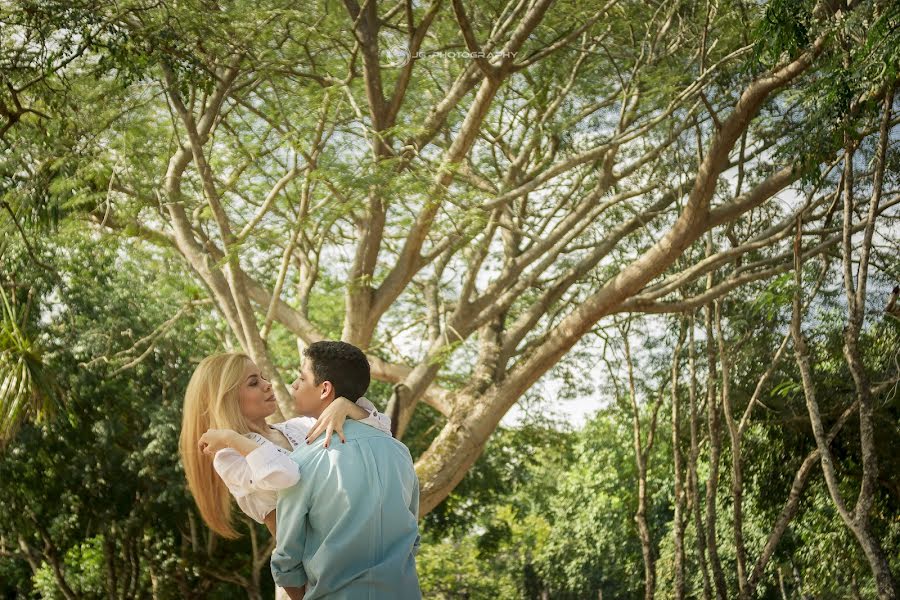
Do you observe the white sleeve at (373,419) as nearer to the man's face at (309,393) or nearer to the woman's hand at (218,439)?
the man's face at (309,393)

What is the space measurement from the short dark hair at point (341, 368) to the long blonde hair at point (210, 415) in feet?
0.76

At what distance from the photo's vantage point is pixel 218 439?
8.75 feet

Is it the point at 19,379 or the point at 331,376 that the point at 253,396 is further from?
the point at 19,379

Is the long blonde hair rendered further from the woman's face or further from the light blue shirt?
the light blue shirt

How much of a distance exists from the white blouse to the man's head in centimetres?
10

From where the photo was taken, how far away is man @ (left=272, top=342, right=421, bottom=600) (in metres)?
2.53

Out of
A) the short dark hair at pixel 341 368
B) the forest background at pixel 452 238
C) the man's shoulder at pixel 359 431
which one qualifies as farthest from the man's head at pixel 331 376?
the forest background at pixel 452 238

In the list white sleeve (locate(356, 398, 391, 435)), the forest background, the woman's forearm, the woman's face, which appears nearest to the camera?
the woman's forearm

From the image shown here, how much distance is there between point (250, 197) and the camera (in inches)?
451

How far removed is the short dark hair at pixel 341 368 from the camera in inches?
112

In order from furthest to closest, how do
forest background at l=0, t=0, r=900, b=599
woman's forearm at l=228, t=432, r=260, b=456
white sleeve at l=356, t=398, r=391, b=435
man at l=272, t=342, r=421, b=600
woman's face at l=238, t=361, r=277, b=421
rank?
1. forest background at l=0, t=0, r=900, b=599
2. woman's face at l=238, t=361, r=277, b=421
3. white sleeve at l=356, t=398, r=391, b=435
4. woman's forearm at l=228, t=432, r=260, b=456
5. man at l=272, t=342, r=421, b=600

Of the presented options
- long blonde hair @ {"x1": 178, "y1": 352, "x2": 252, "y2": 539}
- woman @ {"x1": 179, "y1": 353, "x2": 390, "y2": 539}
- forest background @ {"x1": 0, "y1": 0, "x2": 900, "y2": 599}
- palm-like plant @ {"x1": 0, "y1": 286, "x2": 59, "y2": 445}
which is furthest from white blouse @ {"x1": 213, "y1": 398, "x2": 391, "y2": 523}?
palm-like plant @ {"x1": 0, "y1": 286, "x2": 59, "y2": 445}

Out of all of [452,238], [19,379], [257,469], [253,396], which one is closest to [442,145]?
[452,238]

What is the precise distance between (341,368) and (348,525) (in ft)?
1.57
